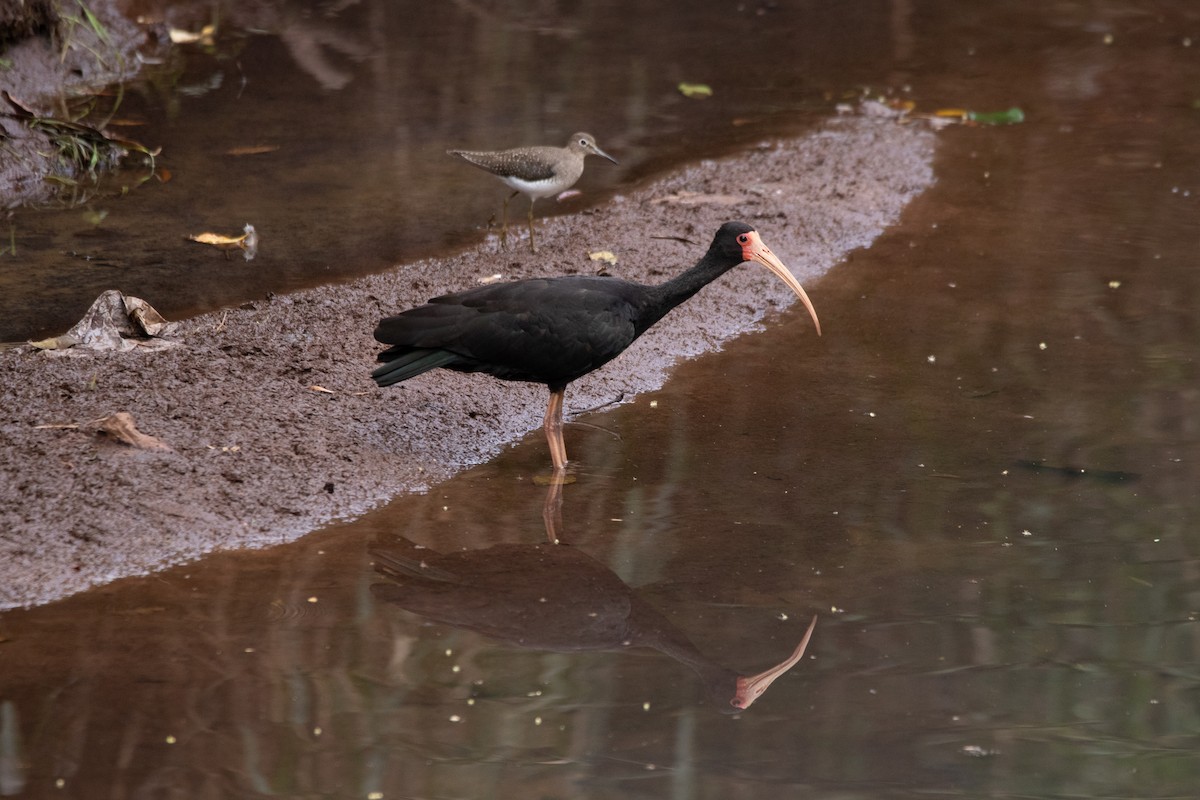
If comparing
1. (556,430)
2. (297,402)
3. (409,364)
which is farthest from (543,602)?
(297,402)

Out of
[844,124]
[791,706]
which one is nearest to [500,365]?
[791,706]

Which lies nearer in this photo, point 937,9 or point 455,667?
point 455,667

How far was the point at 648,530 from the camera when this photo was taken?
5.11 meters

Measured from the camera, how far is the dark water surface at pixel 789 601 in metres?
3.84

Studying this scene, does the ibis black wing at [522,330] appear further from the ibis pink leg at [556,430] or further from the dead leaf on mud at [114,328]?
the dead leaf on mud at [114,328]

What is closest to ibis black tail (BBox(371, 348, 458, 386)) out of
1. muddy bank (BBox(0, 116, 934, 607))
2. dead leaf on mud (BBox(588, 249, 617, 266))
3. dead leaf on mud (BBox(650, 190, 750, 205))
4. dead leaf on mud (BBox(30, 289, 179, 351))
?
muddy bank (BBox(0, 116, 934, 607))

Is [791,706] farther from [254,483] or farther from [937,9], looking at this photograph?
[937,9]

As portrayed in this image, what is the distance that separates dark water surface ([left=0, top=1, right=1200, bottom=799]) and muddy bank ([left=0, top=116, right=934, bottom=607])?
185 millimetres

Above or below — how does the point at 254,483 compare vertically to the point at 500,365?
below

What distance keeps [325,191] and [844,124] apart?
3.75 m

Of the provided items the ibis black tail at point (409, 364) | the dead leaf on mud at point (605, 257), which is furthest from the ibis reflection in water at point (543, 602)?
the dead leaf on mud at point (605, 257)

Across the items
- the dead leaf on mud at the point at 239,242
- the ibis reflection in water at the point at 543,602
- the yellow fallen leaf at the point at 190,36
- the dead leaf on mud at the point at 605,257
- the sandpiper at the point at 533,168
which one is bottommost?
the ibis reflection in water at the point at 543,602

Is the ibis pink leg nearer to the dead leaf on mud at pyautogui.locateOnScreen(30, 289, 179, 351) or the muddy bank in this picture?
the muddy bank

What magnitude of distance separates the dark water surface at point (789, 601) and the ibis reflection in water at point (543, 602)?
16mm
